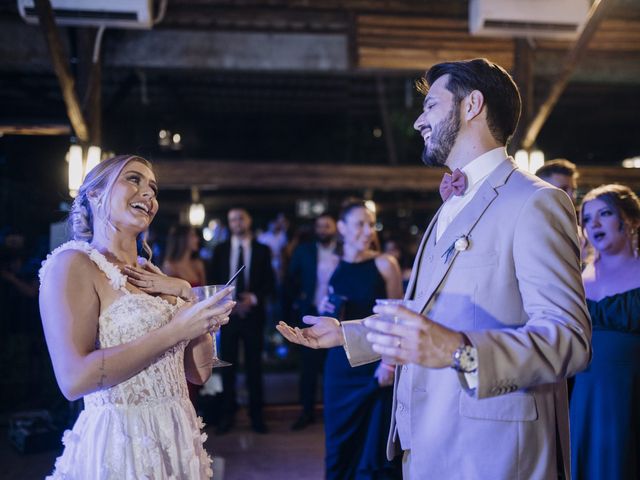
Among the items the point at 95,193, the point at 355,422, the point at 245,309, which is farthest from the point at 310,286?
the point at 95,193

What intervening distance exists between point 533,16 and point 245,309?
4.21 m

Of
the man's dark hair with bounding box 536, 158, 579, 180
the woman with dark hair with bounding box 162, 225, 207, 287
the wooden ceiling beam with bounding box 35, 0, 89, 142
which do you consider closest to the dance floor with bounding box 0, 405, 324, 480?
the woman with dark hair with bounding box 162, 225, 207, 287

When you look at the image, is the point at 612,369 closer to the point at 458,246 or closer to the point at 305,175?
the point at 458,246

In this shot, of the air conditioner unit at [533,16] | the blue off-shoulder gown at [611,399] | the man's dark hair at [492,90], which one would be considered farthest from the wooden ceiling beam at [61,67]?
the blue off-shoulder gown at [611,399]

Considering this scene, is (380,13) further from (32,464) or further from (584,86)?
(32,464)

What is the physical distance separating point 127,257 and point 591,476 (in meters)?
2.55

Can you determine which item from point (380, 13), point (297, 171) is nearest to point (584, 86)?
point (380, 13)

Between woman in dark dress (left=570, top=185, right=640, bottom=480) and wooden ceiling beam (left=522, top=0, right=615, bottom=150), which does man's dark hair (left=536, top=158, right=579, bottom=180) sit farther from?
wooden ceiling beam (left=522, top=0, right=615, bottom=150)

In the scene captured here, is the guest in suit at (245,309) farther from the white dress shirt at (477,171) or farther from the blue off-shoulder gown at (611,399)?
the white dress shirt at (477,171)

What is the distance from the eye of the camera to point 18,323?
6.60 m

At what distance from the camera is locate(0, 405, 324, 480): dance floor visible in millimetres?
4535

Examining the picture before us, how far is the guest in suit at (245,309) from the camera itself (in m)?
5.78

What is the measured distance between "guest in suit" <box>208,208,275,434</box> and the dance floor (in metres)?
0.24

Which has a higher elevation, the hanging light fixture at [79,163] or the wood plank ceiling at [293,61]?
the wood plank ceiling at [293,61]
